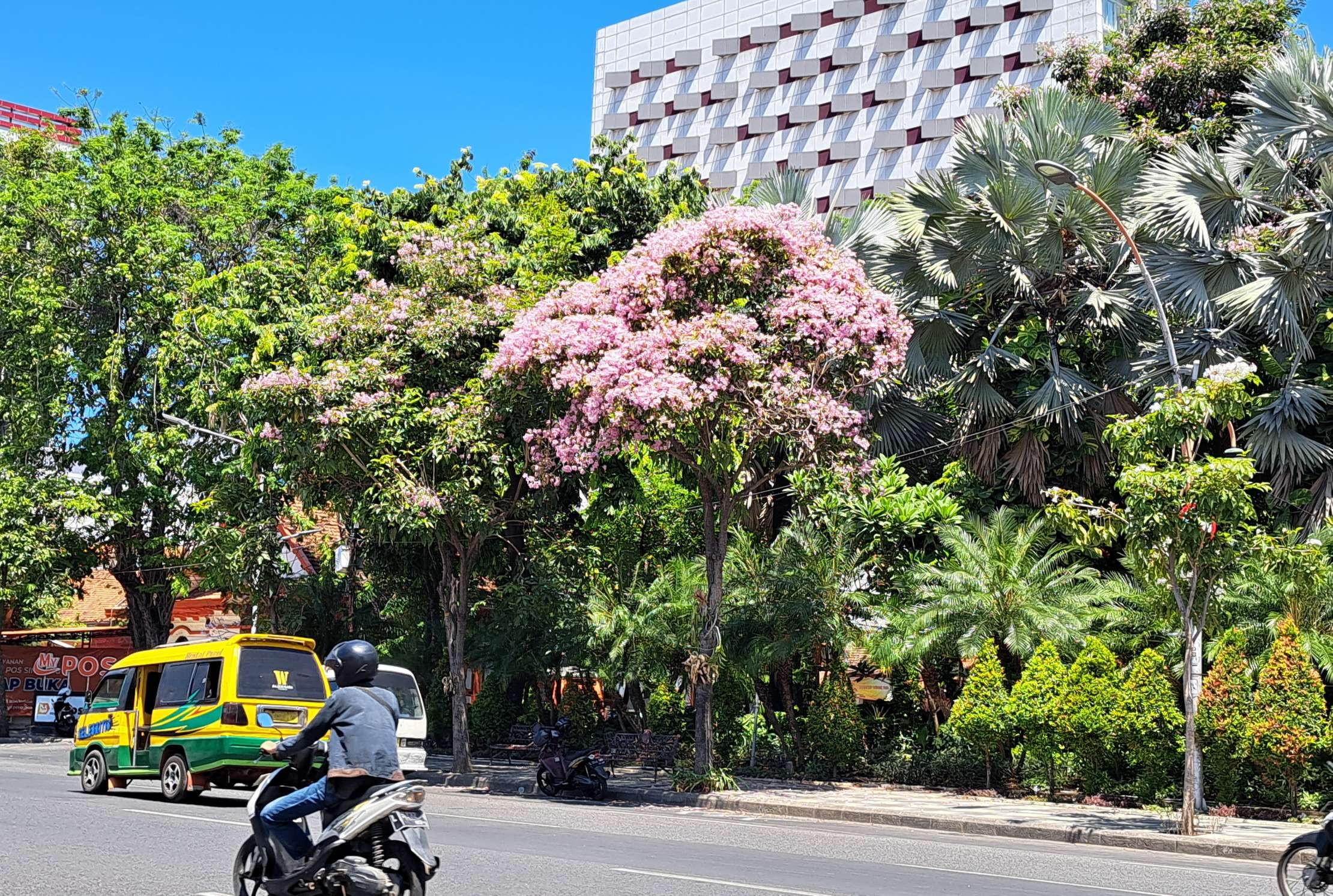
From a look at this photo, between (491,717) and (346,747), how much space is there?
936 inches

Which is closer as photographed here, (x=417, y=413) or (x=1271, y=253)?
(x=1271, y=253)

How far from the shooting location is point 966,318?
2509cm

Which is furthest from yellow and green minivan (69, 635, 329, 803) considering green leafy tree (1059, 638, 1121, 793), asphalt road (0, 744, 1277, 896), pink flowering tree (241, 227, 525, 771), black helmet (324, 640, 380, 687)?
green leafy tree (1059, 638, 1121, 793)

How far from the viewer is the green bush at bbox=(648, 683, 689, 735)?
26.1m

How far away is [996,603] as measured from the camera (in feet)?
69.9

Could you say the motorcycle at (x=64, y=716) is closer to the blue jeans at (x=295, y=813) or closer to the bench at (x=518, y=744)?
the bench at (x=518, y=744)

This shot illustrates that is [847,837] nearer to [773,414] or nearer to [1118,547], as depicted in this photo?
[773,414]

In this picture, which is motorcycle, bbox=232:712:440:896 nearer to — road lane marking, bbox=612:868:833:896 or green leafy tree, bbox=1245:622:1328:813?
road lane marking, bbox=612:868:833:896

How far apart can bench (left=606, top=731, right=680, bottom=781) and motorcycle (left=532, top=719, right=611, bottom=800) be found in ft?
8.42

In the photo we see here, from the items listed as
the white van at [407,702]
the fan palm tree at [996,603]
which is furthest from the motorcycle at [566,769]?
the fan palm tree at [996,603]

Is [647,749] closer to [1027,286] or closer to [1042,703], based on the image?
[1042,703]

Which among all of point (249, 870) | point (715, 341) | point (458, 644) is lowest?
point (249, 870)

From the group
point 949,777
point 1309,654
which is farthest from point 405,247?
point 1309,654

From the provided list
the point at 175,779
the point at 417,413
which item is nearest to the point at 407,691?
the point at 417,413
